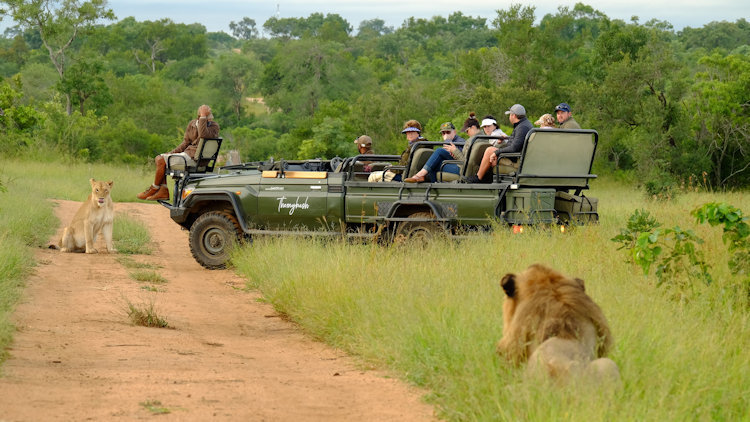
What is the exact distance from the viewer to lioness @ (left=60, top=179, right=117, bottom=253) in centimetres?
1338

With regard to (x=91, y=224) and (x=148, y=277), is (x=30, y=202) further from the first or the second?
(x=148, y=277)

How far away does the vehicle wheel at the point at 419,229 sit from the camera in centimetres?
1099

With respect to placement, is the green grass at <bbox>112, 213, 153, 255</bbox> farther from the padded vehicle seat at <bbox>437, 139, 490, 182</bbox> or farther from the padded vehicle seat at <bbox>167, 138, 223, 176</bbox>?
the padded vehicle seat at <bbox>437, 139, 490, 182</bbox>

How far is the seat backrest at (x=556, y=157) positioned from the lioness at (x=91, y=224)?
18.5 feet

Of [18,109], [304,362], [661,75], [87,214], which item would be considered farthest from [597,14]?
[304,362]

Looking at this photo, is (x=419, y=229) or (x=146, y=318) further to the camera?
(x=419, y=229)

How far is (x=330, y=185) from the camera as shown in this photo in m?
11.7

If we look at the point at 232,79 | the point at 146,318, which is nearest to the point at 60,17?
the point at 232,79

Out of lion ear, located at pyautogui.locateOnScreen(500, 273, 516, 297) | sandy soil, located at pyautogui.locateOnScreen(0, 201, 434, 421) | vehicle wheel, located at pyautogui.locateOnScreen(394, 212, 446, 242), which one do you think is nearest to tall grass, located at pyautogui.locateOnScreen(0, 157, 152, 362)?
sandy soil, located at pyautogui.locateOnScreen(0, 201, 434, 421)

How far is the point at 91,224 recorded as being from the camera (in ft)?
44.0

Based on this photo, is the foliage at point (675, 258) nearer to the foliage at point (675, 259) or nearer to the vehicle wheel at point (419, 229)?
the foliage at point (675, 259)

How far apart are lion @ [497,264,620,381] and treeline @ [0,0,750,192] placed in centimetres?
1979

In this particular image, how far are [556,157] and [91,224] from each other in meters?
6.13

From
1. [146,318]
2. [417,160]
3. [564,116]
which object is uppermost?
[564,116]
